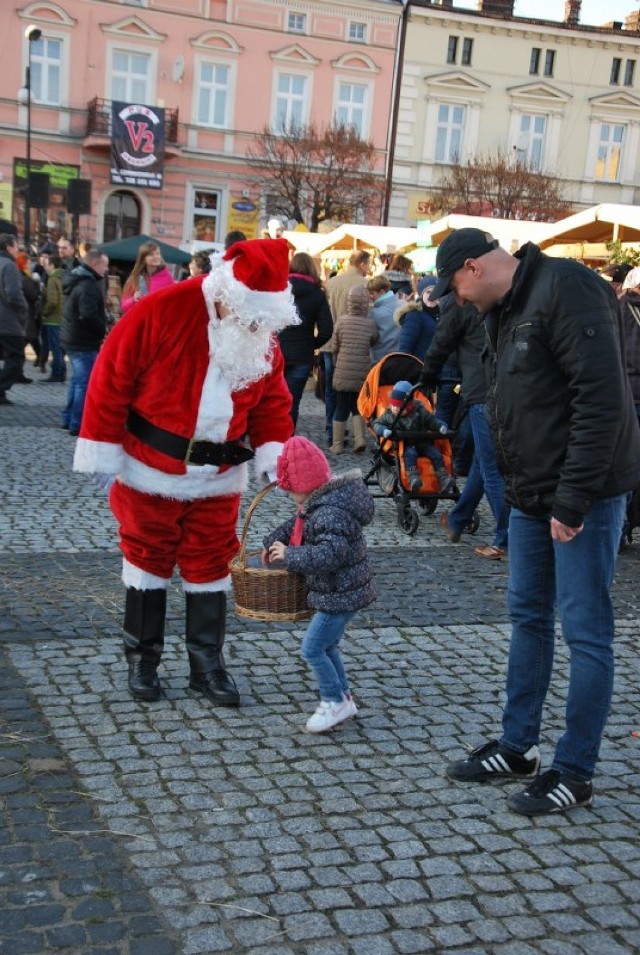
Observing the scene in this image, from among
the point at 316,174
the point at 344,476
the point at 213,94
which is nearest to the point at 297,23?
the point at 213,94

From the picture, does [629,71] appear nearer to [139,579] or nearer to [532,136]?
[532,136]

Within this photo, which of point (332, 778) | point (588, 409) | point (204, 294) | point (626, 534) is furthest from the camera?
point (626, 534)

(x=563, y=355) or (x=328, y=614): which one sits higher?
(x=563, y=355)

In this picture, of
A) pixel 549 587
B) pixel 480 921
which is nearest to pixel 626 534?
pixel 549 587

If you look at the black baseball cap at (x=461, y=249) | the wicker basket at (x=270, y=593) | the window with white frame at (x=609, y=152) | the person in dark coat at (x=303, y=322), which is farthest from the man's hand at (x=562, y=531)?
the window with white frame at (x=609, y=152)

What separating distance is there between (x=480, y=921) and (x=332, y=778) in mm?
940

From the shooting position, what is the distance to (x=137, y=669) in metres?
4.45

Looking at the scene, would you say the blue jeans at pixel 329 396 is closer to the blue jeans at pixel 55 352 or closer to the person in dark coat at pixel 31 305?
the person in dark coat at pixel 31 305

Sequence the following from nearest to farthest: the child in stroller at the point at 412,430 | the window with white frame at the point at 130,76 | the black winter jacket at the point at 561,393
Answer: the black winter jacket at the point at 561,393
the child in stroller at the point at 412,430
the window with white frame at the point at 130,76

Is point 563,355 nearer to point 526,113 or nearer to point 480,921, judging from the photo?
point 480,921

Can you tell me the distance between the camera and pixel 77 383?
10.9 metres

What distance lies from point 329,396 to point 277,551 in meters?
7.72

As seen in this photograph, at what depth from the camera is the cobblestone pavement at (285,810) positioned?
2.93 meters

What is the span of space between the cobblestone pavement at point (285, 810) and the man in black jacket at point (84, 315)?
5.25m
